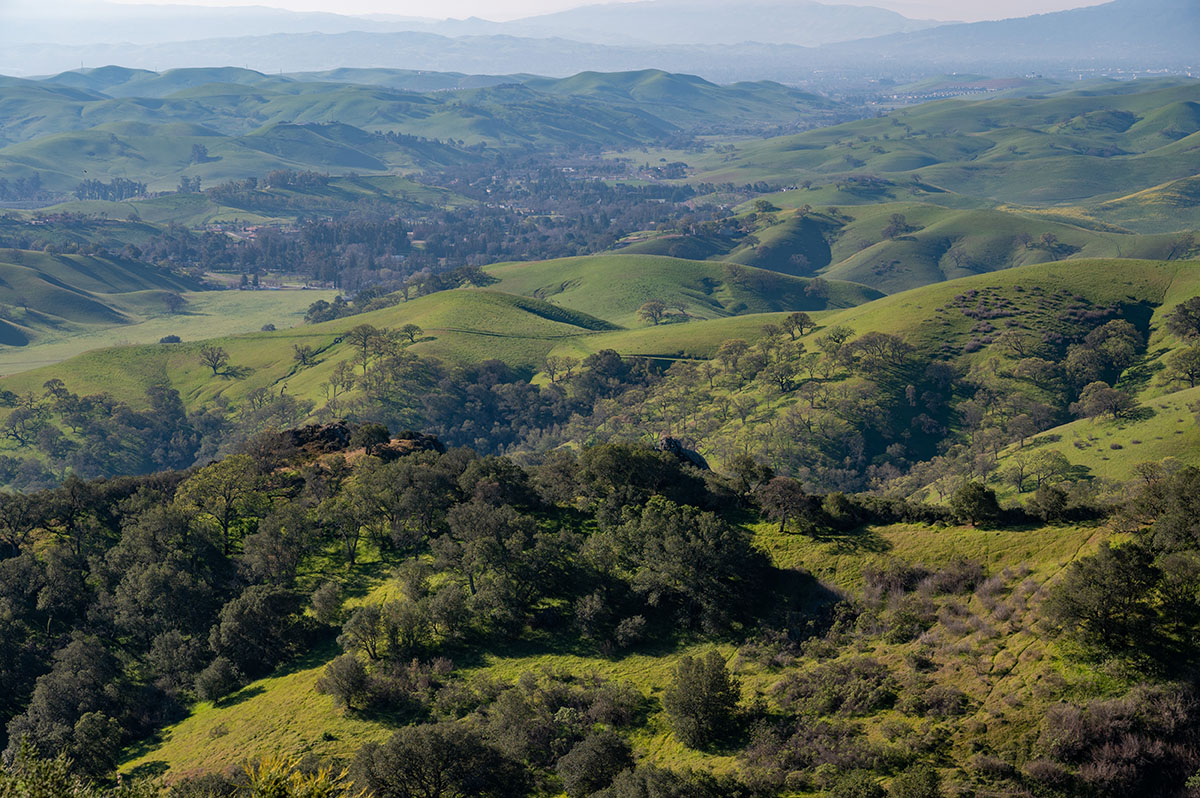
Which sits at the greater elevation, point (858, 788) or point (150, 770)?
point (858, 788)

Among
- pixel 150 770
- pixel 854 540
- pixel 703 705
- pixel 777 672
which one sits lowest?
pixel 150 770

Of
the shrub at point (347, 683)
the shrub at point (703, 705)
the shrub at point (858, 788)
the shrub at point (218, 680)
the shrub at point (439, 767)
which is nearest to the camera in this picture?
the shrub at point (858, 788)

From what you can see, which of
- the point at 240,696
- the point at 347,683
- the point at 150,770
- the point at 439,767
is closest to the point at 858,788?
the point at 439,767

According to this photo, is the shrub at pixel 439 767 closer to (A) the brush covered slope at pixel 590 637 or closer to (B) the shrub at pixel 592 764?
(A) the brush covered slope at pixel 590 637

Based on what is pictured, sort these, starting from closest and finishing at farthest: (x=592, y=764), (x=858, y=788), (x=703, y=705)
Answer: (x=858, y=788)
(x=592, y=764)
(x=703, y=705)

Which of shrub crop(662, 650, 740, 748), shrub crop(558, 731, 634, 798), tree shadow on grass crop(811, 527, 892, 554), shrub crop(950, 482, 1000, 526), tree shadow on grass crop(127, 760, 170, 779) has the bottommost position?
tree shadow on grass crop(127, 760, 170, 779)

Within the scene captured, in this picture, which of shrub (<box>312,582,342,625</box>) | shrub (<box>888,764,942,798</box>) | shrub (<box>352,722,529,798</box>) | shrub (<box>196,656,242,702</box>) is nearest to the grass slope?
shrub (<box>196,656,242,702</box>)

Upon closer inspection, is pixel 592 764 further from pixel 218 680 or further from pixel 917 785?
pixel 218 680

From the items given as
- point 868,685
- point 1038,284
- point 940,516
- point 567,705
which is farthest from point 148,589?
point 1038,284

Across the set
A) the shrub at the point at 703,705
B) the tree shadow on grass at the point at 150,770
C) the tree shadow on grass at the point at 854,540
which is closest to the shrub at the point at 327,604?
the tree shadow on grass at the point at 150,770

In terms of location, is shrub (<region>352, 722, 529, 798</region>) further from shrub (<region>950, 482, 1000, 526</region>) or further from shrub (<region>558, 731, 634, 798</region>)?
shrub (<region>950, 482, 1000, 526</region>)

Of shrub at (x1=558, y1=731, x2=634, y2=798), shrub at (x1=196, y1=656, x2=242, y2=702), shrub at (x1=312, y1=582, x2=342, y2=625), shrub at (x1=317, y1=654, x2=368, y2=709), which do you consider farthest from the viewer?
shrub at (x1=312, y1=582, x2=342, y2=625)
